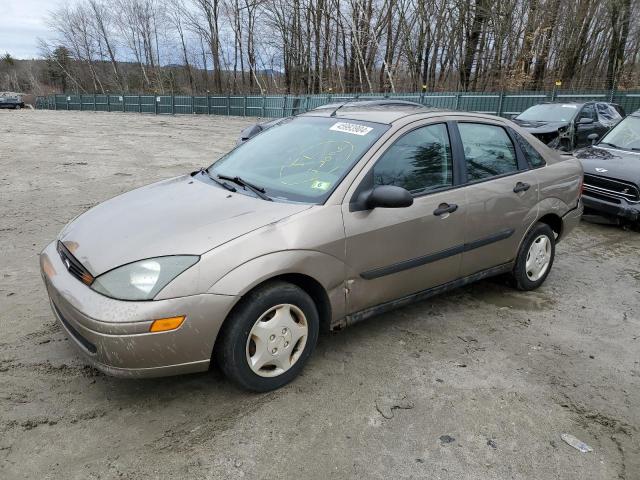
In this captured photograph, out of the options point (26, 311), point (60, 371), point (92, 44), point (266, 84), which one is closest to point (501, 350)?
point (60, 371)

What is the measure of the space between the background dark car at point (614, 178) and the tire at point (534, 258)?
2.90 metres

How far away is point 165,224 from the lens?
2.84 metres

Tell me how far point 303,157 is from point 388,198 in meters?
0.78

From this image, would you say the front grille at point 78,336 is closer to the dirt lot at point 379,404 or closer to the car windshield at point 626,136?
the dirt lot at point 379,404

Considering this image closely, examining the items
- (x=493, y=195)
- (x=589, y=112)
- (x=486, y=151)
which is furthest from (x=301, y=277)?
(x=589, y=112)

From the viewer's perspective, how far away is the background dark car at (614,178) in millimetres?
6695

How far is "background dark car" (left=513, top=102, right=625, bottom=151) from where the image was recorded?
10.9 m

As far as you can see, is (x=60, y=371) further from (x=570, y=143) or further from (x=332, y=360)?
(x=570, y=143)

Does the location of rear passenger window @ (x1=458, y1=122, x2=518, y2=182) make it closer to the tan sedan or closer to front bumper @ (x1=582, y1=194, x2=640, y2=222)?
the tan sedan

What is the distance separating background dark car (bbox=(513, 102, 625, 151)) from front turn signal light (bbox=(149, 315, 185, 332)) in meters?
10.3

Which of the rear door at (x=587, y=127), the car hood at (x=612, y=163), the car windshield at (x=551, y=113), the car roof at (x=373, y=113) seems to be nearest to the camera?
the car roof at (x=373, y=113)

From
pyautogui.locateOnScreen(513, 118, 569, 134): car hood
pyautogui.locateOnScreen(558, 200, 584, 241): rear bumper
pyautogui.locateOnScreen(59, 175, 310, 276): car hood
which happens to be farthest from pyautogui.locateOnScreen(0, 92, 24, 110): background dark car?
pyautogui.locateOnScreen(558, 200, 584, 241): rear bumper

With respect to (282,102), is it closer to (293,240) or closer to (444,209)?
(444,209)

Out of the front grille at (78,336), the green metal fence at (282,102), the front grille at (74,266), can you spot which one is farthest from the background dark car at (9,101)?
the front grille at (78,336)
